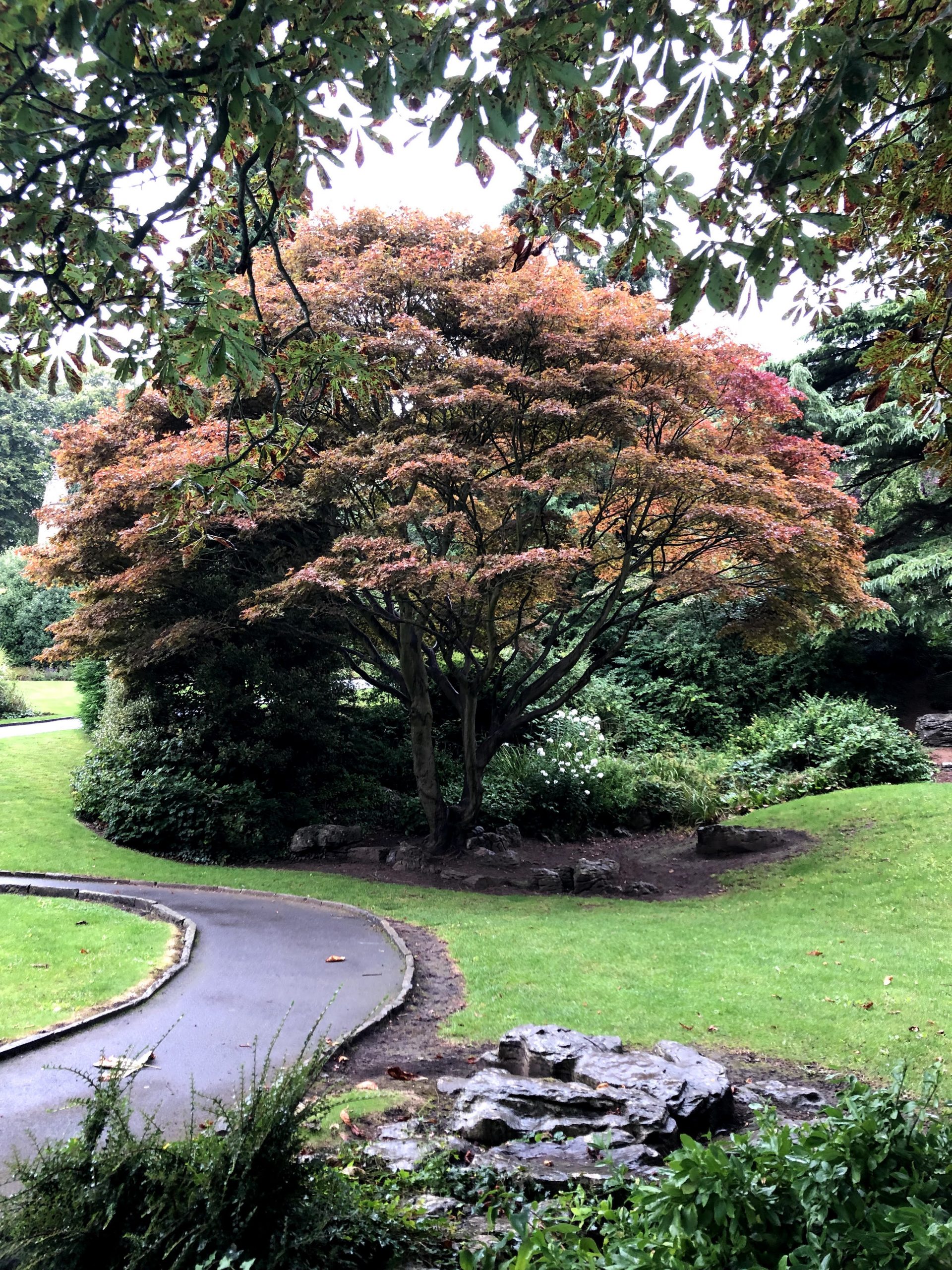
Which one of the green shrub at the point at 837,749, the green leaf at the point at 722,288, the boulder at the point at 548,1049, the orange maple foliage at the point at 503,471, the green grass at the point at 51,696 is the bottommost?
the boulder at the point at 548,1049

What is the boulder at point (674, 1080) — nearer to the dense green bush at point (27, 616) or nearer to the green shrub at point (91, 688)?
the green shrub at point (91, 688)

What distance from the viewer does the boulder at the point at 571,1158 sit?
3195 mm

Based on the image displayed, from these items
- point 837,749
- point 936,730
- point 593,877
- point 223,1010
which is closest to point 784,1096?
point 223,1010

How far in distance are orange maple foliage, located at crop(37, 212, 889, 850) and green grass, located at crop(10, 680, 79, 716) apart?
12065mm

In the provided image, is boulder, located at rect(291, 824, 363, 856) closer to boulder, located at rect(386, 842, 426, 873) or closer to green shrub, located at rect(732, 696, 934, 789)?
boulder, located at rect(386, 842, 426, 873)

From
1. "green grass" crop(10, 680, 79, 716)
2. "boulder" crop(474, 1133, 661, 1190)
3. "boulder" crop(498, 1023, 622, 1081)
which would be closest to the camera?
"boulder" crop(474, 1133, 661, 1190)

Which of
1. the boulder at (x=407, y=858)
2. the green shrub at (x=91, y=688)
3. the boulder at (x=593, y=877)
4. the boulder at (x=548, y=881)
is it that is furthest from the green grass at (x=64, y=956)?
the green shrub at (x=91, y=688)

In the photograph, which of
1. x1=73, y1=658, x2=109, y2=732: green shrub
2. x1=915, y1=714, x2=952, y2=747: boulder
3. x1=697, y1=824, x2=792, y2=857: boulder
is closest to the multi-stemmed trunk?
x1=697, y1=824, x2=792, y2=857: boulder

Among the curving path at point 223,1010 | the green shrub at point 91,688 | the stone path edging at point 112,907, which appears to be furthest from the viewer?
the green shrub at point 91,688

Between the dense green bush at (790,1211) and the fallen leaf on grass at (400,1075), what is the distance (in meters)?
2.69

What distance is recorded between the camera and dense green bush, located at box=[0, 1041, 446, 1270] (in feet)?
7.03

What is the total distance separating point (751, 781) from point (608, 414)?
7.39 meters

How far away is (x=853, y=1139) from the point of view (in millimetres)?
2135

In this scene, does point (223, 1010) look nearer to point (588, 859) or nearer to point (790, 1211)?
point (790, 1211)
